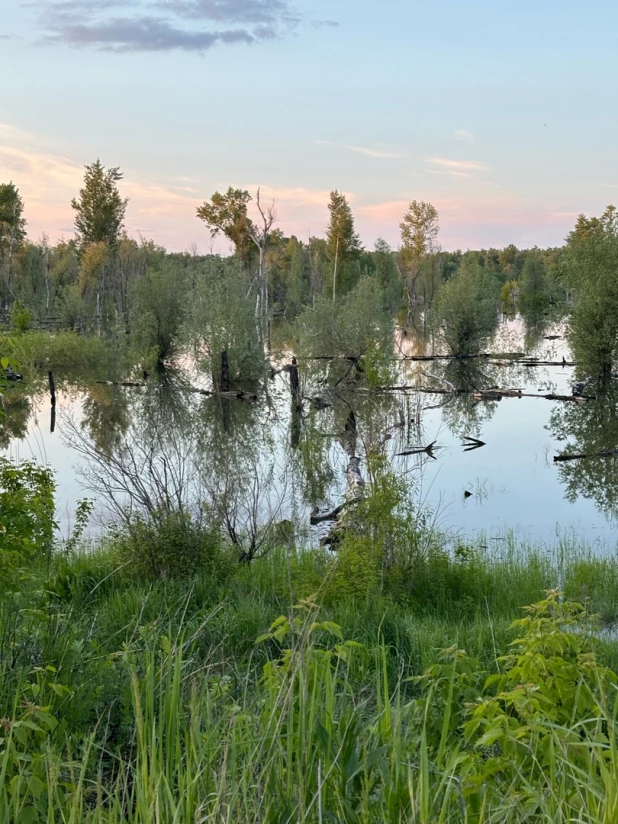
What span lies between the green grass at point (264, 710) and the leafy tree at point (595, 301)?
27.9 metres

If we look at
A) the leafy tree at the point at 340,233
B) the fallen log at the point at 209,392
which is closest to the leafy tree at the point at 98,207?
the leafy tree at the point at 340,233

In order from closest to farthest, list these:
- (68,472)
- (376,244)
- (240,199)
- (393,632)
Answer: (393,632)
(68,472)
(240,199)
(376,244)

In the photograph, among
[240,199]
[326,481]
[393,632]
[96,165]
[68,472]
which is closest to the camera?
[393,632]

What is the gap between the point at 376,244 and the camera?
10712 cm

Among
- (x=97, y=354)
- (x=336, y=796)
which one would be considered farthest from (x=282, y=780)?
(x=97, y=354)

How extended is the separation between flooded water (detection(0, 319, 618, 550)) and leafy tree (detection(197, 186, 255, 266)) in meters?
17.2

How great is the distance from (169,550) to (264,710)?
22.2 ft

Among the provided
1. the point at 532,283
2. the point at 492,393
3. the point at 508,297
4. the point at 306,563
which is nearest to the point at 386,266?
the point at 532,283

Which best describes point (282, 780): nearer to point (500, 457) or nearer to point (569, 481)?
point (569, 481)

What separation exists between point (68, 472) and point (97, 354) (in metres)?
28.6

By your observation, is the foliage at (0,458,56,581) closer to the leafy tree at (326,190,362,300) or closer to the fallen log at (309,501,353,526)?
the fallen log at (309,501,353,526)

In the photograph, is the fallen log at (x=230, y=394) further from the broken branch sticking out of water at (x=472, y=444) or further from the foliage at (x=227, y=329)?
the broken branch sticking out of water at (x=472, y=444)

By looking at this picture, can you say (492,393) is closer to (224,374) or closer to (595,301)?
(595,301)

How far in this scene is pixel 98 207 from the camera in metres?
71.4
